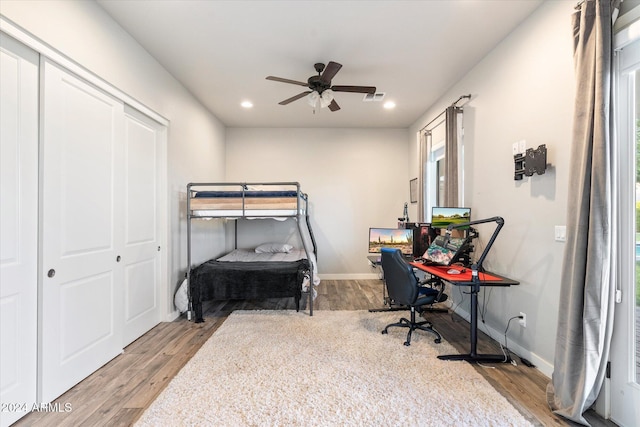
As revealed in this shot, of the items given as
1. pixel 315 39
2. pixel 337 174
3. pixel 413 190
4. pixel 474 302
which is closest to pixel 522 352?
pixel 474 302

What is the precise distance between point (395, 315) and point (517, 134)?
2.30 m

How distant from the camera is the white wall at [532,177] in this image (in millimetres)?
2119

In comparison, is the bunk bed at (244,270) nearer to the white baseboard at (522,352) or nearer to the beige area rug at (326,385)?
the beige area rug at (326,385)

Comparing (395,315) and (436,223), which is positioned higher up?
Answer: (436,223)

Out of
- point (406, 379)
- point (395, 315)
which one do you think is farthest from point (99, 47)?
point (395, 315)

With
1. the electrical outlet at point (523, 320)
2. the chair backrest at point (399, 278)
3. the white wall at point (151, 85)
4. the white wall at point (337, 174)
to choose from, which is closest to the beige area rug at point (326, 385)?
the chair backrest at point (399, 278)

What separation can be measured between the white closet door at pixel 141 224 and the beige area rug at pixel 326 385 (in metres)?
0.79

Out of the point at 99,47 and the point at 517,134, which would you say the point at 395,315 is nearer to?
the point at 517,134

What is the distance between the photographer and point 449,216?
321cm

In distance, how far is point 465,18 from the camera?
2.40 m

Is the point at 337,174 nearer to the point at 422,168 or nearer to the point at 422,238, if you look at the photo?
the point at 422,168

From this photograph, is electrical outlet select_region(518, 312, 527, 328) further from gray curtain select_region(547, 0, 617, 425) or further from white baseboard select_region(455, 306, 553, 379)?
gray curtain select_region(547, 0, 617, 425)

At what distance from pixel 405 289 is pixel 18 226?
2892mm

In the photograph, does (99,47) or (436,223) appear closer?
(99,47)
